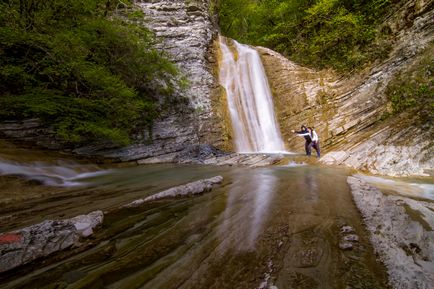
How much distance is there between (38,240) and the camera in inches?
87.0

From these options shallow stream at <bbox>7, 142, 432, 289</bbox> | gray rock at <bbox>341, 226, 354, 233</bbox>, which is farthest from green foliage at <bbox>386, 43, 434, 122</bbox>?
gray rock at <bbox>341, 226, 354, 233</bbox>

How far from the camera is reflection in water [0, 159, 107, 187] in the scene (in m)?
6.37

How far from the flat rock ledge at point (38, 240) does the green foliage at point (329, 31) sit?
510 inches

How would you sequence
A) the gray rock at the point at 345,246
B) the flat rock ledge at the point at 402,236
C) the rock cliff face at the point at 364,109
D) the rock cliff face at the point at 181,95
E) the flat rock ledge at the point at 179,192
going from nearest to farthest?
1. the flat rock ledge at the point at 402,236
2. the gray rock at the point at 345,246
3. the flat rock ledge at the point at 179,192
4. the rock cliff face at the point at 364,109
5. the rock cliff face at the point at 181,95

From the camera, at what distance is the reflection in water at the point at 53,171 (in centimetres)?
637

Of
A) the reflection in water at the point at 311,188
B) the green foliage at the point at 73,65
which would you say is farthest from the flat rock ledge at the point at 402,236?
the green foliage at the point at 73,65

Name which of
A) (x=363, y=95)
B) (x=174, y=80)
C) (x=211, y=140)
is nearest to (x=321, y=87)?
(x=363, y=95)

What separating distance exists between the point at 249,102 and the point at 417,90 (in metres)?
6.85

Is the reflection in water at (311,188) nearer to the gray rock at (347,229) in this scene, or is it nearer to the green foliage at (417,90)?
the gray rock at (347,229)

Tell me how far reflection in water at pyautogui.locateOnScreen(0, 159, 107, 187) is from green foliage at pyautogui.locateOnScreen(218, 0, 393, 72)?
39.9ft

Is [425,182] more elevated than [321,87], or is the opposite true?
[321,87]

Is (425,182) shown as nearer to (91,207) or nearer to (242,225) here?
(242,225)

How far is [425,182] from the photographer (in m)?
5.99

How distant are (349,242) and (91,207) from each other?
341cm
